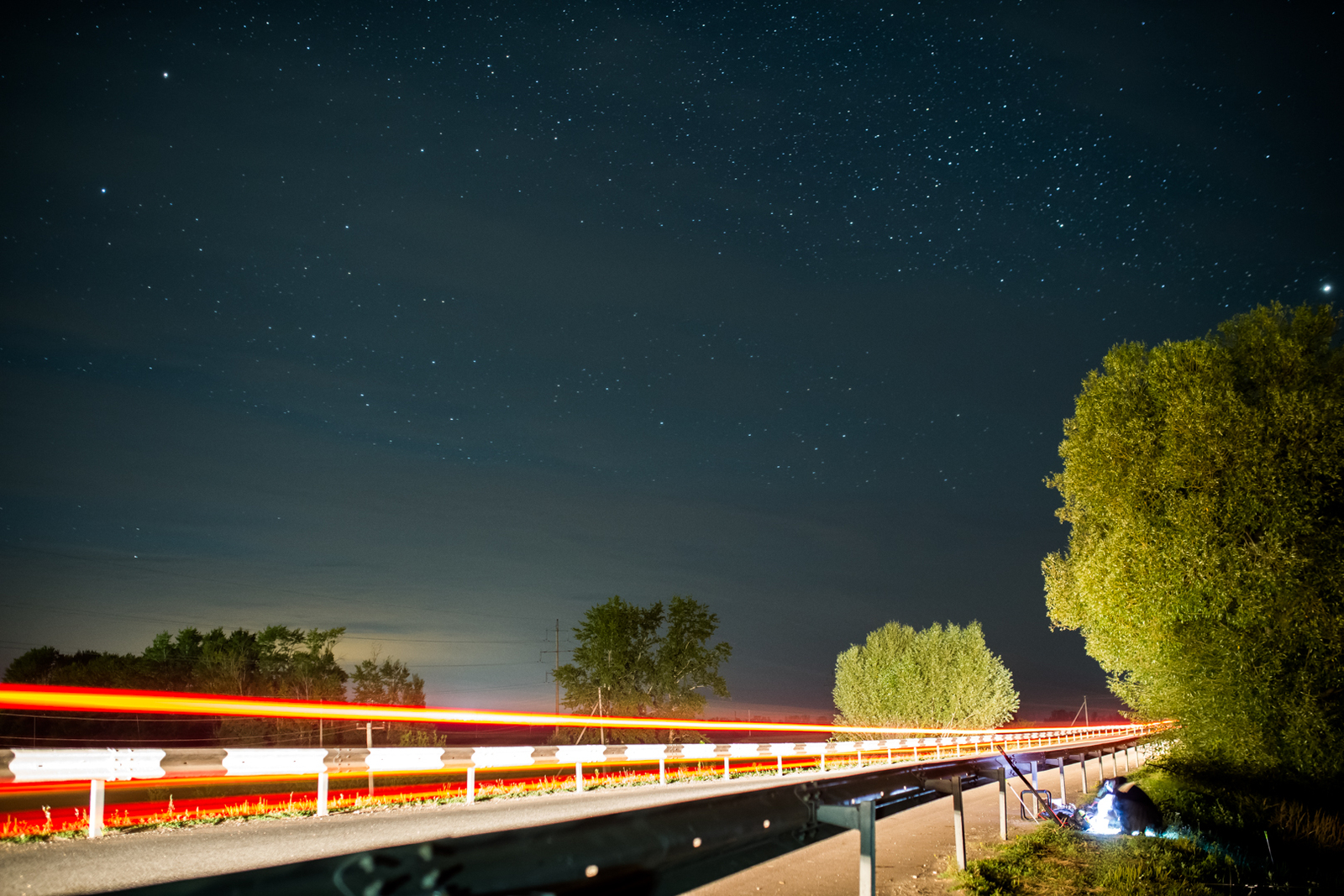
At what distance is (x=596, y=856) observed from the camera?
202 centimetres

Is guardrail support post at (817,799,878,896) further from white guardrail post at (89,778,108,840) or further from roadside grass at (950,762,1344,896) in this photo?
white guardrail post at (89,778,108,840)

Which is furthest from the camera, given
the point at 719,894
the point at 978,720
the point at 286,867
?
the point at 978,720

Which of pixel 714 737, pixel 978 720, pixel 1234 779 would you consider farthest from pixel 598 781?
pixel 714 737

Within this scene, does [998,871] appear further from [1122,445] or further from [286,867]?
[1122,445]

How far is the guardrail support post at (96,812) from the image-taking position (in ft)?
26.1

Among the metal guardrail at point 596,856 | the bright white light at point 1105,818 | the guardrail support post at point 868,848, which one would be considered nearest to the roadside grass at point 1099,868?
the bright white light at point 1105,818

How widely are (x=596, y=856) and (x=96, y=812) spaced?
8.75m

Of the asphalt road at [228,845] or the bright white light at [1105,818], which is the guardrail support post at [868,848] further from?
the bright white light at [1105,818]

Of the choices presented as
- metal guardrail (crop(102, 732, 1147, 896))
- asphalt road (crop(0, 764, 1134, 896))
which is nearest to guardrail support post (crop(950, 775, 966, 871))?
asphalt road (crop(0, 764, 1134, 896))

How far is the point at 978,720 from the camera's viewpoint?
73625 mm

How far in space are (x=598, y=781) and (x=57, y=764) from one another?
11.2 m

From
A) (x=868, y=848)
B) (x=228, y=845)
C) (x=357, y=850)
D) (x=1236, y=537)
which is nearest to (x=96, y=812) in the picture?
(x=228, y=845)

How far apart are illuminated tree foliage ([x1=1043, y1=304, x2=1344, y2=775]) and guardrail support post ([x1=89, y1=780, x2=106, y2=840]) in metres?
17.5

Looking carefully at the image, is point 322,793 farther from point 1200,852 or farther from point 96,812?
point 1200,852
